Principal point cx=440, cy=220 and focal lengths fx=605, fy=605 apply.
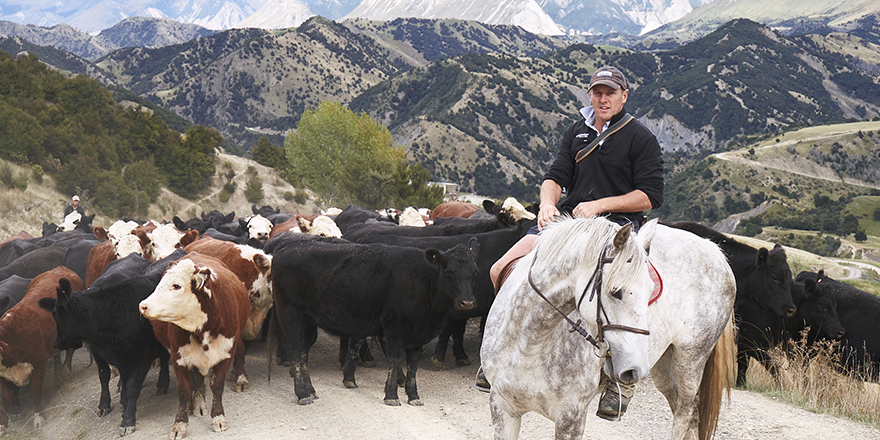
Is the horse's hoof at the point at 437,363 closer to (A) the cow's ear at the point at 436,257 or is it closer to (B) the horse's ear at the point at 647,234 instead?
(A) the cow's ear at the point at 436,257

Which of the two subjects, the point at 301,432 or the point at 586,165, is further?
the point at 301,432

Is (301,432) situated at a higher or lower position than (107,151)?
higher

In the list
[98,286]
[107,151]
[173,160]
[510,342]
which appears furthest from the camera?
[173,160]

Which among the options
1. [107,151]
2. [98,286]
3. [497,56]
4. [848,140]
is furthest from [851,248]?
[497,56]

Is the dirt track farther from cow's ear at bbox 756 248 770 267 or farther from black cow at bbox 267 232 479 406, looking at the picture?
cow's ear at bbox 756 248 770 267

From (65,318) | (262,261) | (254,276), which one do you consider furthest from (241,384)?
(65,318)

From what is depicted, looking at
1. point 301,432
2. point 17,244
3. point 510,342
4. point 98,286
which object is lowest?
point 17,244

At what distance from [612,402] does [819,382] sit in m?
5.39

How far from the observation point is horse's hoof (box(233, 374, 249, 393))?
7.97 metres

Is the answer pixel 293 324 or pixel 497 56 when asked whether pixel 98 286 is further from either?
pixel 497 56

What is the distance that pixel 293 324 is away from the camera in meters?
7.89

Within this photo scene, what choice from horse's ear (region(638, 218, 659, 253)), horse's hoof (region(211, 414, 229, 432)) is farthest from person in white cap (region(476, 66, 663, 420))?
horse's hoof (region(211, 414, 229, 432))

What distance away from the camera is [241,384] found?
8.05 m

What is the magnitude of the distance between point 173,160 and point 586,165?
4669 centimetres
